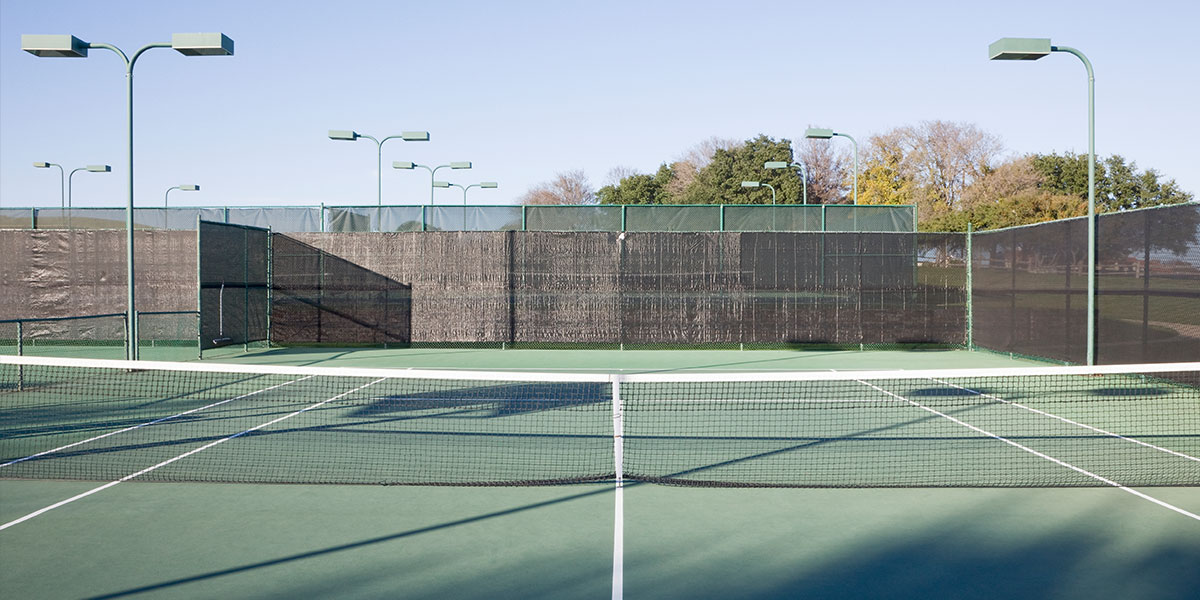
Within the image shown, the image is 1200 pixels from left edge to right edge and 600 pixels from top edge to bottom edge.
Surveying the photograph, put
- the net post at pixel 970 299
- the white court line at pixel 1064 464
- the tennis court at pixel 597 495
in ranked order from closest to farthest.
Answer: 1. the tennis court at pixel 597 495
2. the white court line at pixel 1064 464
3. the net post at pixel 970 299

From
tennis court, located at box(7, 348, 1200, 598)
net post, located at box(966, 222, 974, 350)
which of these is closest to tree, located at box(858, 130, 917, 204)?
net post, located at box(966, 222, 974, 350)

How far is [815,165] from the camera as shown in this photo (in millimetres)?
67562

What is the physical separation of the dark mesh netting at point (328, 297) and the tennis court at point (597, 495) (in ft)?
28.7

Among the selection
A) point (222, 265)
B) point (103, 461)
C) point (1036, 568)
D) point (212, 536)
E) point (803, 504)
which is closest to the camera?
point (1036, 568)

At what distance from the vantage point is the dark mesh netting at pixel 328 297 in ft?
69.4

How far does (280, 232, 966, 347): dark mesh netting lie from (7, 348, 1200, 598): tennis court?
8.05 meters

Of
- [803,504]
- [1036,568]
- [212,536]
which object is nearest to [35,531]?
[212,536]

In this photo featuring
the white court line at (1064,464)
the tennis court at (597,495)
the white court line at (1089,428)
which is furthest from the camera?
the white court line at (1089,428)

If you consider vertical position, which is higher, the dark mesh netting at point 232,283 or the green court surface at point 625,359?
the dark mesh netting at point 232,283

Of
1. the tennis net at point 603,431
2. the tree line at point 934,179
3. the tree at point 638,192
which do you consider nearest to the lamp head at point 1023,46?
the tennis net at point 603,431

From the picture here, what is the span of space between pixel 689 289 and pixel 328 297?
8277mm

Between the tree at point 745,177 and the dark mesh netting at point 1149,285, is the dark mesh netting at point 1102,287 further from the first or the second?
the tree at point 745,177

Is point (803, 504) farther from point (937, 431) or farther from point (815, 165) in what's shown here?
point (815, 165)

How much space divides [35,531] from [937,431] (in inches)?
319
